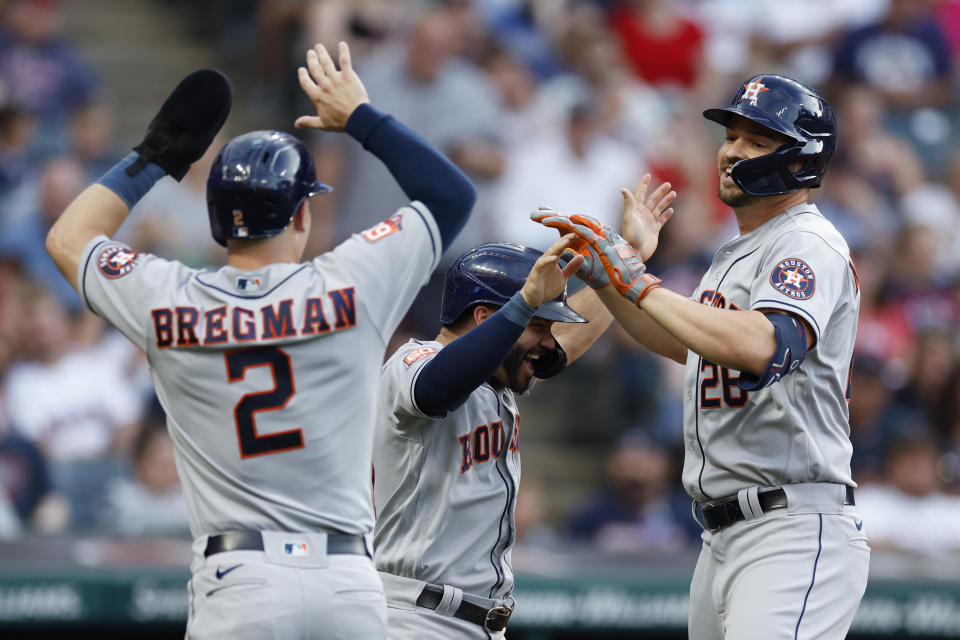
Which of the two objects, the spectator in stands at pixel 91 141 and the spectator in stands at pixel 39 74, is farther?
the spectator in stands at pixel 39 74

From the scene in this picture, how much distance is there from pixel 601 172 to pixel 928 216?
2639 mm

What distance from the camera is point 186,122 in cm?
354

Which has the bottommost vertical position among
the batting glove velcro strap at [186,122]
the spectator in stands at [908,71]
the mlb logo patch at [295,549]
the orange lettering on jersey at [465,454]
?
the mlb logo patch at [295,549]

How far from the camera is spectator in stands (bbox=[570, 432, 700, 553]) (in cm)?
728

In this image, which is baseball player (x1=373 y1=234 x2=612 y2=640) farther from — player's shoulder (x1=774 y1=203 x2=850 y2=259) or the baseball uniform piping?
the baseball uniform piping

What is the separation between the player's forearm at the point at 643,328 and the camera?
13.5 feet

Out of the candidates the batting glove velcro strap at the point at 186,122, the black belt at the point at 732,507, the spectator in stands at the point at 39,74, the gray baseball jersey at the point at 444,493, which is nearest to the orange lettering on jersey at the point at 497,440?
the gray baseball jersey at the point at 444,493

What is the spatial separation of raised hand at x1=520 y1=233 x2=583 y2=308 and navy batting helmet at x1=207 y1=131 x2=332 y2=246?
1.93 ft

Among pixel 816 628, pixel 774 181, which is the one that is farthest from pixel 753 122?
pixel 816 628

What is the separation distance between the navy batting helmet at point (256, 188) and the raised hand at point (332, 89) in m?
0.22

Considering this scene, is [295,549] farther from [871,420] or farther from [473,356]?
[871,420]

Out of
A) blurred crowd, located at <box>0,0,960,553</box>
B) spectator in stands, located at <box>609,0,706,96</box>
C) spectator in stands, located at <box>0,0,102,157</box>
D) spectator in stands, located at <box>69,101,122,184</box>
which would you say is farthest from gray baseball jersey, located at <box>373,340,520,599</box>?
spectator in stands, located at <box>609,0,706,96</box>

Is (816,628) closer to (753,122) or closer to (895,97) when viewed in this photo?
(753,122)

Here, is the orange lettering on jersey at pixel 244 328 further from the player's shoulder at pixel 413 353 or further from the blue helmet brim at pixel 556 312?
the blue helmet brim at pixel 556 312
